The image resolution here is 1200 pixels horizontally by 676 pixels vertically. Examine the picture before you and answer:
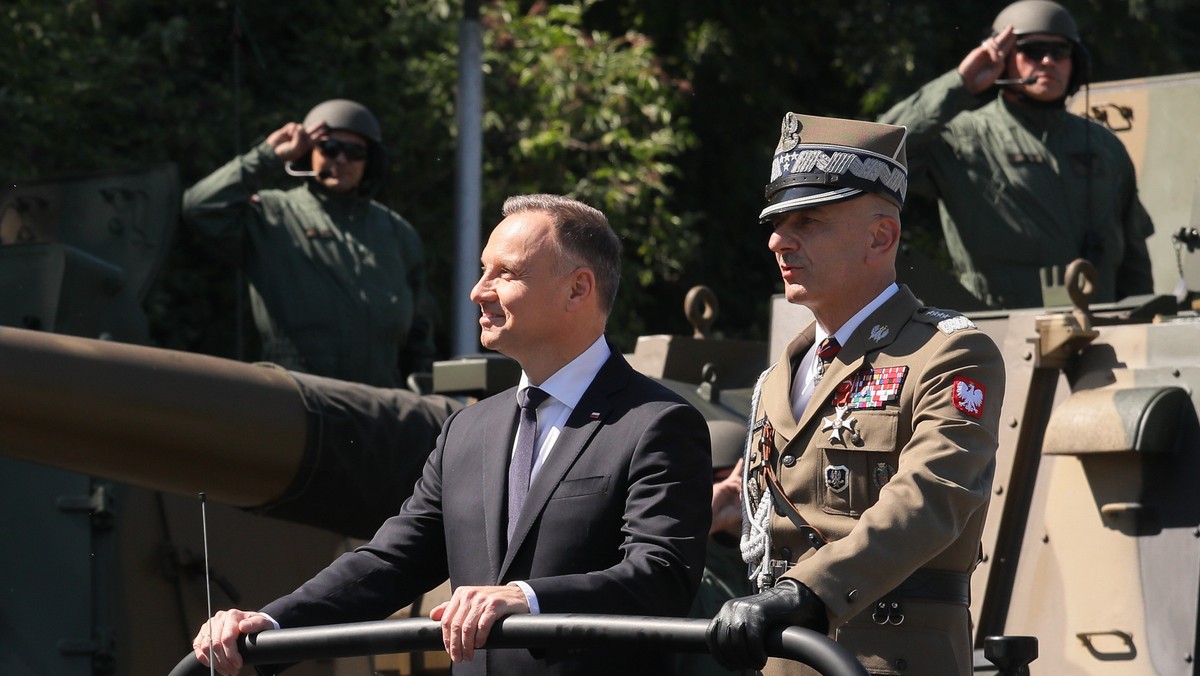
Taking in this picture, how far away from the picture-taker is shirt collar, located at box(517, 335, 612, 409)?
3633 mm

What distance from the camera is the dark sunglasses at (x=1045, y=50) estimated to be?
6.59 metres

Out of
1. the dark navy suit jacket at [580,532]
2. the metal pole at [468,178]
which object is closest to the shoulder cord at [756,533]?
the dark navy suit jacket at [580,532]

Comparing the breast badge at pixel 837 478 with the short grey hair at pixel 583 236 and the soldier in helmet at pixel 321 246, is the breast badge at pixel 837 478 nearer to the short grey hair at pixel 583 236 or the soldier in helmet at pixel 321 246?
the short grey hair at pixel 583 236

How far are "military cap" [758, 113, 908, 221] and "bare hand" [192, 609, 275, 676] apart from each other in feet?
3.98

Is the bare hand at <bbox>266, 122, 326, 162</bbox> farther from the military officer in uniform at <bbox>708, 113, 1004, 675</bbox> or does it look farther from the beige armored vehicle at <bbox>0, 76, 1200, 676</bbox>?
the military officer in uniform at <bbox>708, 113, 1004, 675</bbox>

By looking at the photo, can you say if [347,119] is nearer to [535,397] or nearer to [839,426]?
[535,397]

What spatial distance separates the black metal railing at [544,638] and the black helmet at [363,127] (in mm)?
4422

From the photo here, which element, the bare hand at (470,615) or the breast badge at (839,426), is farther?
the breast badge at (839,426)

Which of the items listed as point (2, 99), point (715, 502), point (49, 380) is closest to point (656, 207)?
point (2, 99)

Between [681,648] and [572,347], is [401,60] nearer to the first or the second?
[572,347]

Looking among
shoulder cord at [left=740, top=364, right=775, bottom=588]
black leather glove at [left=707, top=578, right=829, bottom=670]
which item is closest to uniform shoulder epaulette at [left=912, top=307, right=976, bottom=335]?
shoulder cord at [left=740, top=364, right=775, bottom=588]

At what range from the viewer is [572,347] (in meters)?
3.66

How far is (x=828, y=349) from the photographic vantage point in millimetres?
3770

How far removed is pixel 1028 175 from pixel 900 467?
3422 mm
